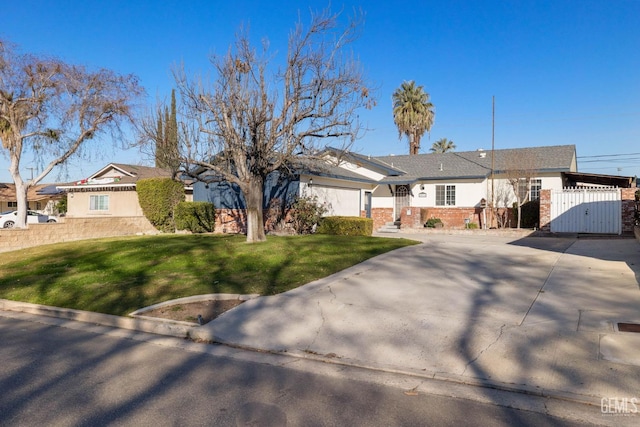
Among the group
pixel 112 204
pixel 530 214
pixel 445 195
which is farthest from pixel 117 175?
pixel 530 214

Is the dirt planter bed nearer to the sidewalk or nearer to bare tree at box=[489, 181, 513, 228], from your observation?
the sidewalk

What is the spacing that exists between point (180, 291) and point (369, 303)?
398cm

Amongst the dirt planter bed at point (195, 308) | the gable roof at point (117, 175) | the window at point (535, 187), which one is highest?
the gable roof at point (117, 175)

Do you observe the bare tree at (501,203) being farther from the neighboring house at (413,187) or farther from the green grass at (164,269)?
the green grass at (164,269)

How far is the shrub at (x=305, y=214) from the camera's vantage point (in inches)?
850

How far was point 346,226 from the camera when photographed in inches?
810

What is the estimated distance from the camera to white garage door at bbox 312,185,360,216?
2398 centimetres

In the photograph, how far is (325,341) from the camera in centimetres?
684

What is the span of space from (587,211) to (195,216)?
18613 mm

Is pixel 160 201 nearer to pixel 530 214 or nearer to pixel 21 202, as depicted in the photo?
pixel 21 202

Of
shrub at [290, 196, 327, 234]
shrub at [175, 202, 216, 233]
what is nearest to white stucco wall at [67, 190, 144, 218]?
shrub at [175, 202, 216, 233]

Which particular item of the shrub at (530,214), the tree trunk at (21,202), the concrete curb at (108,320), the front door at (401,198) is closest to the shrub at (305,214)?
the front door at (401,198)

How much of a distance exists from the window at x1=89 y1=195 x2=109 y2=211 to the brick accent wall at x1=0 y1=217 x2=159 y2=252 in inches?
238

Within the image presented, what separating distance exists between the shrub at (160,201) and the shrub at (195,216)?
84 cm
